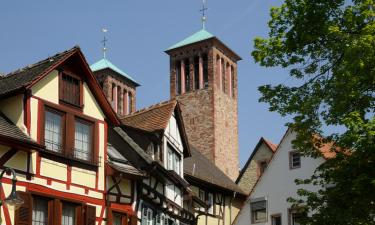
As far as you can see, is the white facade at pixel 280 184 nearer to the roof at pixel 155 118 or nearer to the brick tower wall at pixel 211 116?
the roof at pixel 155 118

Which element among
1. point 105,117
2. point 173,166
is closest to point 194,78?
point 173,166

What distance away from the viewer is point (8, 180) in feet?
68.4

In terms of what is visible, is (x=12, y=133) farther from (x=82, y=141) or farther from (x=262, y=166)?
(x=262, y=166)

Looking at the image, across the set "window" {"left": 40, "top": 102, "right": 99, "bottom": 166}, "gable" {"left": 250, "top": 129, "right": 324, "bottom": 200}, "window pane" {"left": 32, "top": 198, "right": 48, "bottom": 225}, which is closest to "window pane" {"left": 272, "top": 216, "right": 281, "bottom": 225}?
"gable" {"left": 250, "top": 129, "right": 324, "bottom": 200}

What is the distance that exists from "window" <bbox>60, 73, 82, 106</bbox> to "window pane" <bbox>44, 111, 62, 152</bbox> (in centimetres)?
67

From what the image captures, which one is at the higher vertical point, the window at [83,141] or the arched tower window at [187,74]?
the arched tower window at [187,74]

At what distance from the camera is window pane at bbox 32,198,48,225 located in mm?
21625

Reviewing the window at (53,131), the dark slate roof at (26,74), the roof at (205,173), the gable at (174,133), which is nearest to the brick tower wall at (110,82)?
the roof at (205,173)

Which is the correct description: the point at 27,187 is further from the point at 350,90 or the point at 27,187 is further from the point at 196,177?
the point at 196,177

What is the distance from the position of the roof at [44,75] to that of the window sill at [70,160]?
5.78 feet

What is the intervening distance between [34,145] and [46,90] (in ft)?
7.31

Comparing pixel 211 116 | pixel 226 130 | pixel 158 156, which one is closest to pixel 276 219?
pixel 158 156

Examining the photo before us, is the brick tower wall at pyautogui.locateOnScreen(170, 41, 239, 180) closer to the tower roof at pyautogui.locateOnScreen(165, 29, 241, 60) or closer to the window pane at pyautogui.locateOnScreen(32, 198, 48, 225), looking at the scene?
the tower roof at pyautogui.locateOnScreen(165, 29, 241, 60)

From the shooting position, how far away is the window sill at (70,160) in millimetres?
22172
